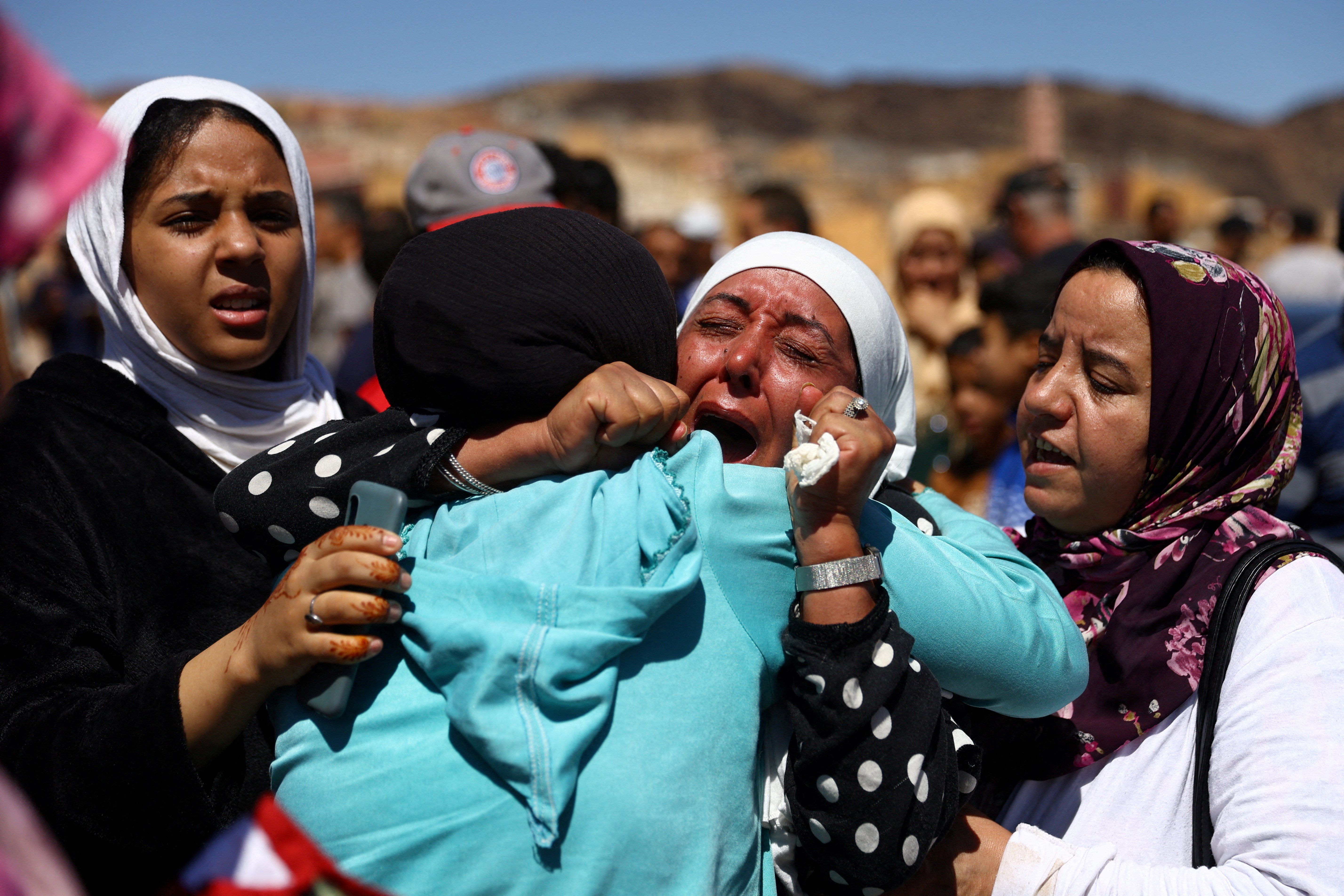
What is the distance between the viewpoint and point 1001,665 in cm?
159

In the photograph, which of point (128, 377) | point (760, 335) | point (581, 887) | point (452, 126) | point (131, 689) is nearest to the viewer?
point (581, 887)

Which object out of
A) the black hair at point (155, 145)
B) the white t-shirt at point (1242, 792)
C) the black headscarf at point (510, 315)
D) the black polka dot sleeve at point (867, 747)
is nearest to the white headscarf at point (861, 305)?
the black headscarf at point (510, 315)

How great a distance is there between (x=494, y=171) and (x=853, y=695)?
2.53m

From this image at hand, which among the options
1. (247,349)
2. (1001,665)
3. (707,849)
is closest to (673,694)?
(707,849)

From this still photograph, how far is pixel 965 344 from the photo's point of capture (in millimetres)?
4645

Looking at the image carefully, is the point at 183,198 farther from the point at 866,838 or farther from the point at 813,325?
the point at 866,838

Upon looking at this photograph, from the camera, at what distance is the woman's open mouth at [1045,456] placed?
2.15 m

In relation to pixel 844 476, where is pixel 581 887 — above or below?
below

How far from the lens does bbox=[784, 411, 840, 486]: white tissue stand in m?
1.47

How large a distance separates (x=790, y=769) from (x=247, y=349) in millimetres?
1515

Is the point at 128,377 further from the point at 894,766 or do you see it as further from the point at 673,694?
the point at 894,766

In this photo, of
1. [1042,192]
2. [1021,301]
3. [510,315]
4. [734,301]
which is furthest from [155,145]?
[1042,192]

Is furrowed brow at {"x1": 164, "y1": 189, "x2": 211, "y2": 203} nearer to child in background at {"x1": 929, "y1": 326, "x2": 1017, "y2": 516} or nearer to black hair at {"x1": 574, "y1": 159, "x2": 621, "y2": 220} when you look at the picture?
black hair at {"x1": 574, "y1": 159, "x2": 621, "y2": 220}

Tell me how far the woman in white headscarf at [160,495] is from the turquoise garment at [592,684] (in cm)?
15
